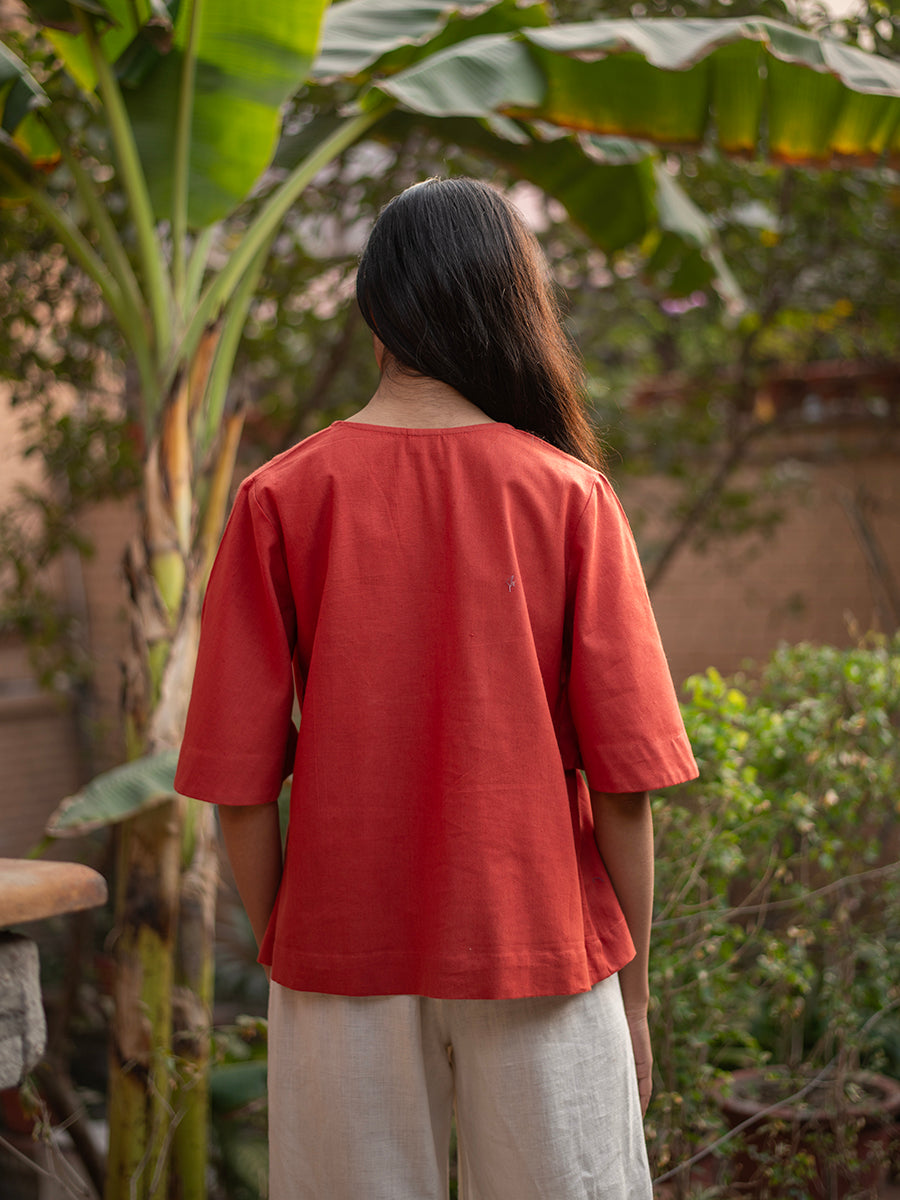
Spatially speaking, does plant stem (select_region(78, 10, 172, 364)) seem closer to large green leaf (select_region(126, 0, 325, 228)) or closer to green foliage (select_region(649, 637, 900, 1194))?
large green leaf (select_region(126, 0, 325, 228))

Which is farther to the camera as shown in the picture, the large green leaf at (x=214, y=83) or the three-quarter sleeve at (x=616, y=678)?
the large green leaf at (x=214, y=83)

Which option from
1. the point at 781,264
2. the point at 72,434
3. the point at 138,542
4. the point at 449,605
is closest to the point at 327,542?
the point at 449,605

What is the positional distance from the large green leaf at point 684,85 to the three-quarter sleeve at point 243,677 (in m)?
1.64

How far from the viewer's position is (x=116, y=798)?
2066mm

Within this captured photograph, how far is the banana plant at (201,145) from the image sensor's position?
2271mm

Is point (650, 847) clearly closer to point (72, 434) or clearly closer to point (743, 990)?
point (743, 990)

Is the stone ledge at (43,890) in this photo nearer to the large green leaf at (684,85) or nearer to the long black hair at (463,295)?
the long black hair at (463,295)

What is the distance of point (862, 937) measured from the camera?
274 centimetres

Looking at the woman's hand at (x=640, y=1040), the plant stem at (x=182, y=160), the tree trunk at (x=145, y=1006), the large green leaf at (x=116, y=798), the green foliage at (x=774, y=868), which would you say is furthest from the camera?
the plant stem at (x=182, y=160)

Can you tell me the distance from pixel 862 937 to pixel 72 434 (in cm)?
360

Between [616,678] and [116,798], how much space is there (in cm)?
121

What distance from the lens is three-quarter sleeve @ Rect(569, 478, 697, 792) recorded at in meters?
1.30

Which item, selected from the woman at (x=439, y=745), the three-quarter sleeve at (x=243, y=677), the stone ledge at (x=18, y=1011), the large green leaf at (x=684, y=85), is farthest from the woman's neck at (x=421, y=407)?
the large green leaf at (x=684, y=85)

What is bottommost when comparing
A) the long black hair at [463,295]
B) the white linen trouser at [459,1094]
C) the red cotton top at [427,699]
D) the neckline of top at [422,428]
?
the white linen trouser at [459,1094]
